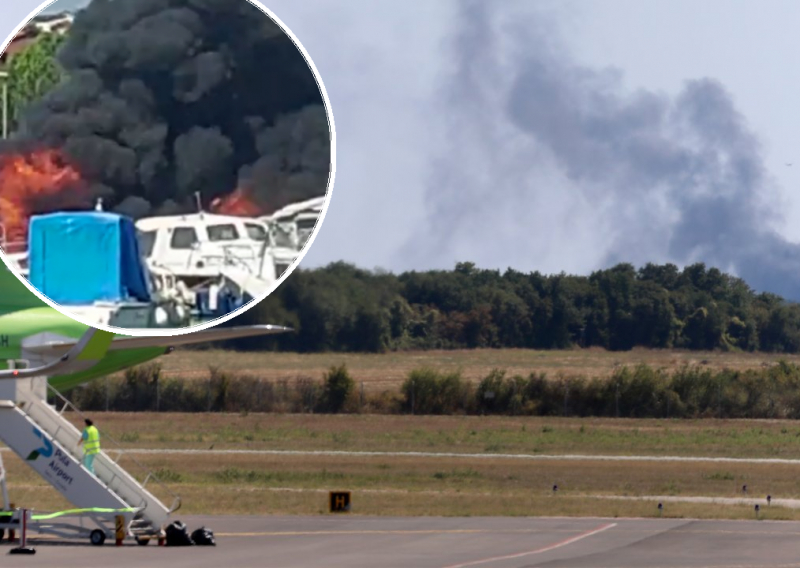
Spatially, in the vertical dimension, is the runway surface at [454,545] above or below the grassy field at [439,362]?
below

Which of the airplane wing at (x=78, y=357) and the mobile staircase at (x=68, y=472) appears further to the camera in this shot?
the mobile staircase at (x=68, y=472)

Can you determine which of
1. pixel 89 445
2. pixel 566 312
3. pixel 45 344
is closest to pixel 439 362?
pixel 566 312

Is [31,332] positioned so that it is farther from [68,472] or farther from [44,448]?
[68,472]

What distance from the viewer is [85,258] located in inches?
324

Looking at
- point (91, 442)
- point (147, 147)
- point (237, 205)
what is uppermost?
point (147, 147)

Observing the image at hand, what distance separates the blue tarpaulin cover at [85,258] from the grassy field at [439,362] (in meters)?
64.6

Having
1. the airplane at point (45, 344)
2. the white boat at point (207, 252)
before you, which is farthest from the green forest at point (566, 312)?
the white boat at point (207, 252)

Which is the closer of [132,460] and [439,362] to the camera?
[132,460]

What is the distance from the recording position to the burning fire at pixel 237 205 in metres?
8.16

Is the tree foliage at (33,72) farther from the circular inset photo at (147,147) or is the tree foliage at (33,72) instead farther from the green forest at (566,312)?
the green forest at (566,312)

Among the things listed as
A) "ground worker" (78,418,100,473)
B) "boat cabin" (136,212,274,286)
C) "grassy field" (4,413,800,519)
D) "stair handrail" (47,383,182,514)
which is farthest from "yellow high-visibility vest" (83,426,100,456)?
"boat cabin" (136,212,274,286)

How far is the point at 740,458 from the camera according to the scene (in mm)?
57438

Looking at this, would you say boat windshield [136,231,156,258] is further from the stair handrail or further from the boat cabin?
the stair handrail

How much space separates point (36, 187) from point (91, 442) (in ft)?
70.7
